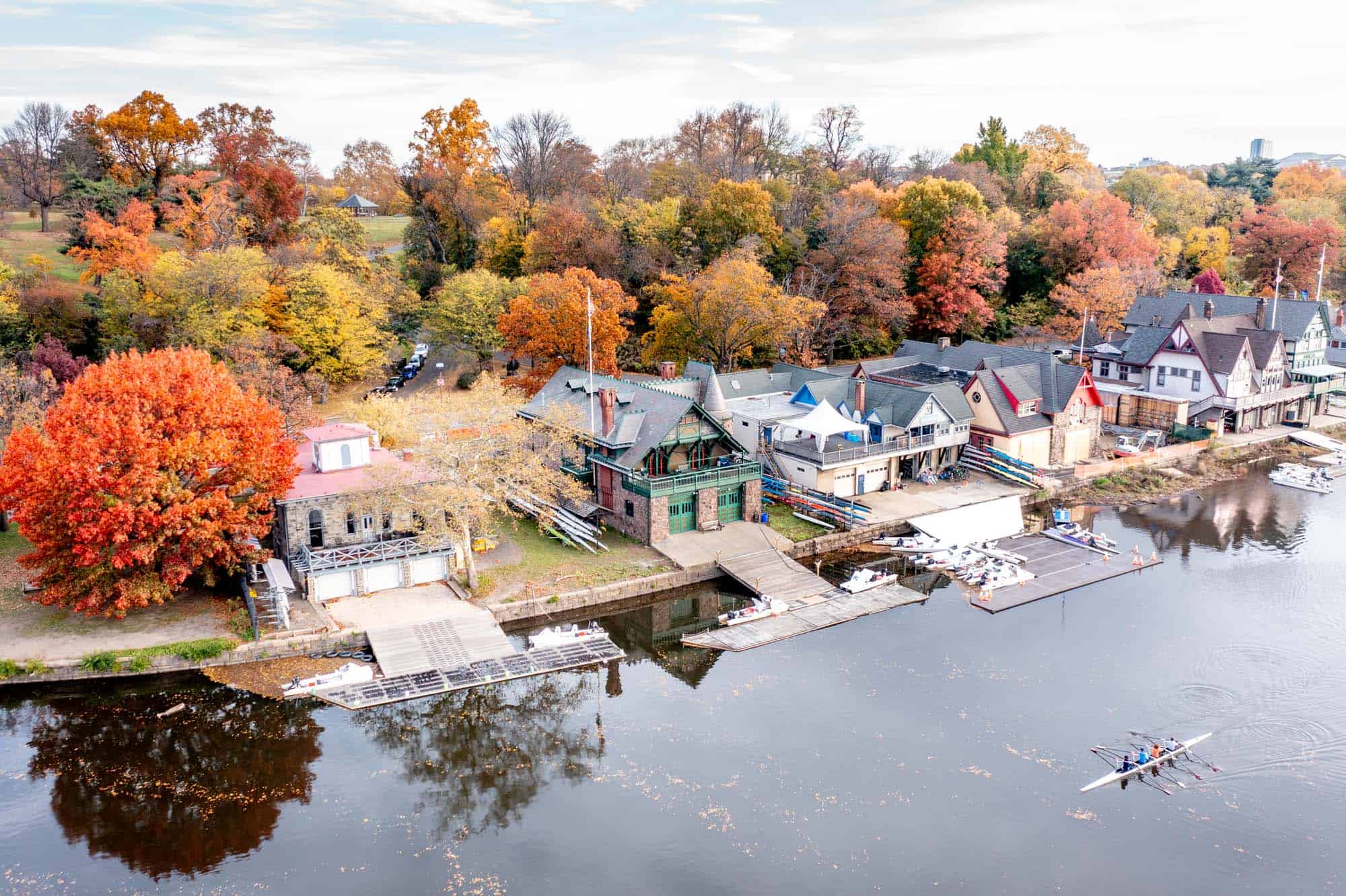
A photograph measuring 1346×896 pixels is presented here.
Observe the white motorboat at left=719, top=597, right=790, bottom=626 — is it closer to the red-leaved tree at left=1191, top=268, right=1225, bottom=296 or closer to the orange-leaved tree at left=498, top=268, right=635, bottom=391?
the orange-leaved tree at left=498, top=268, right=635, bottom=391

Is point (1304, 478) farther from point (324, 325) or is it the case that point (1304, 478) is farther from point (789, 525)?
point (324, 325)

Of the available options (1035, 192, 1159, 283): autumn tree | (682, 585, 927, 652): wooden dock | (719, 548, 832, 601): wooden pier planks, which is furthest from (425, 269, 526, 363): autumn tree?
(1035, 192, 1159, 283): autumn tree

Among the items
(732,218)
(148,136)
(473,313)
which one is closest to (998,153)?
Answer: (732,218)

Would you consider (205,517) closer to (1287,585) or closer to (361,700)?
(361,700)

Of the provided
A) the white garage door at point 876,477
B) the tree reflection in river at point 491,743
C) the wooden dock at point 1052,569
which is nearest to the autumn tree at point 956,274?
the white garage door at point 876,477

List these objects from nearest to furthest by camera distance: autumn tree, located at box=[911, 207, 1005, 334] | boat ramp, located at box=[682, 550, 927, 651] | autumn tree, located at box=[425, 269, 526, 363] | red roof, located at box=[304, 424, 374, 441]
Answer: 1. boat ramp, located at box=[682, 550, 927, 651]
2. red roof, located at box=[304, 424, 374, 441]
3. autumn tree, located at box=[425, 269, 526, 363]
4. autumn tree, located at box=[911, 207, 1005, 334]

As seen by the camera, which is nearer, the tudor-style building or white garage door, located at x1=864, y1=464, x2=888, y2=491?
the tudor-style building

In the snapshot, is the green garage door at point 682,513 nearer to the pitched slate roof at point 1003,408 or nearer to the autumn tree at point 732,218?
the pitched slate roof at point 1003,408

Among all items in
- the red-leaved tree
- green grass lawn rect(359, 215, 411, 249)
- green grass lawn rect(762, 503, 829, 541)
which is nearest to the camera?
green grass lawn rect(762, 503, 829, 541)
